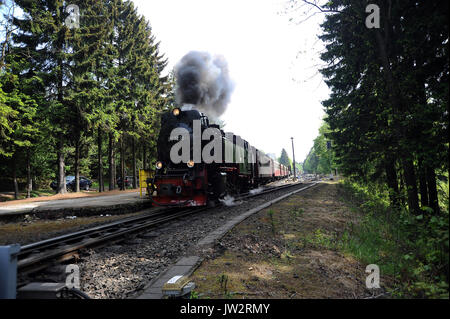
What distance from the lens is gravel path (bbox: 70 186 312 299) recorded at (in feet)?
12.9

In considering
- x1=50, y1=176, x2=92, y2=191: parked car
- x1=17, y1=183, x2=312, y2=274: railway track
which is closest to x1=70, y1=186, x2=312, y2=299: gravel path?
x1=17, y1=183, x2=312, y2=274: railway track

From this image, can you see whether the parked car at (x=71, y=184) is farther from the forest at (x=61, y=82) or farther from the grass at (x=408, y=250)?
the grass at (x=408, y=250)

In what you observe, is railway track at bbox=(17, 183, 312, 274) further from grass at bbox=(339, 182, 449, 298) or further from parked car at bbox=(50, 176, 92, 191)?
parked car at bbox=(50, 176, 92, 191)

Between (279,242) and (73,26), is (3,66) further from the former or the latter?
(279,242)

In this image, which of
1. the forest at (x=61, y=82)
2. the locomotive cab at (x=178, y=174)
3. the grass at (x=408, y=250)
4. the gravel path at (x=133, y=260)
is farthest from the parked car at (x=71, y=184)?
the grass at (x=408, y=250)

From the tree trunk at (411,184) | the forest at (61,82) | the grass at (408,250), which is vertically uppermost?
the forest at (61,82)

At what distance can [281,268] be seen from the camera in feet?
14.5

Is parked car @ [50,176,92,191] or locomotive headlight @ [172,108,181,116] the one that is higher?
locomotive headlight @ [172,108,181,116]

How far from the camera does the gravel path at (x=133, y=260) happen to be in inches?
155

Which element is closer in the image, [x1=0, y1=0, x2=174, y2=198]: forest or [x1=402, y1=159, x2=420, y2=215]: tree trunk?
[x1=402, y1=159, x2=420, y2=215]: tree trunk

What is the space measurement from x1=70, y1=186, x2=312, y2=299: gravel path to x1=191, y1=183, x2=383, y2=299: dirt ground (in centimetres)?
74

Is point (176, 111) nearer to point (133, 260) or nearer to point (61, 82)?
point (133, 260)

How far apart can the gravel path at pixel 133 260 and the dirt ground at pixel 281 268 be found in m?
0.74

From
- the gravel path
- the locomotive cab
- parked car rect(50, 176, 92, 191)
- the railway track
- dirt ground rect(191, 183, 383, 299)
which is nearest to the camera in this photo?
dirt ground rect(191, 183, 383, 299)
